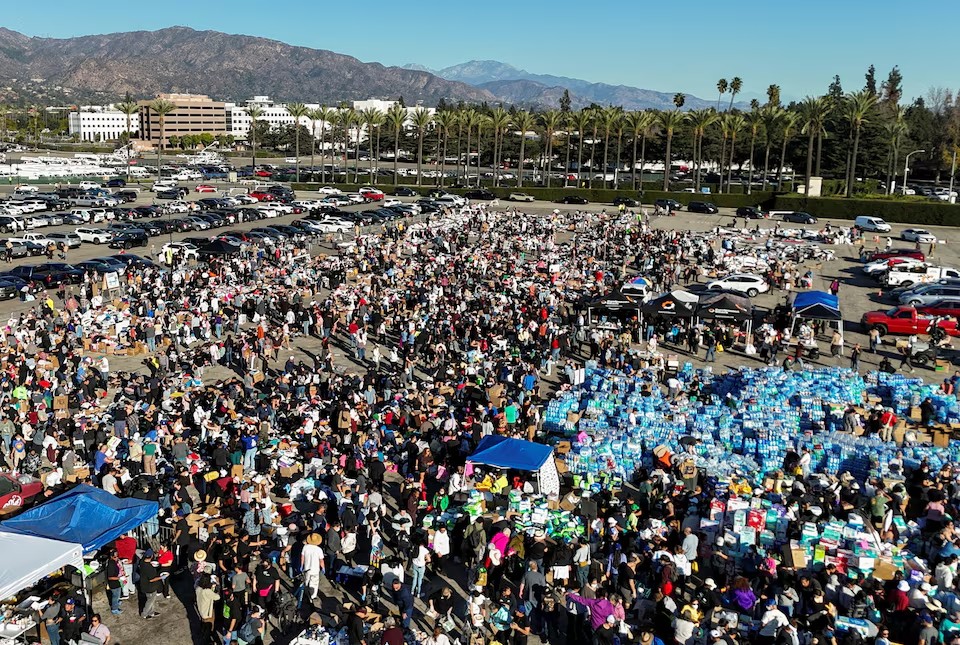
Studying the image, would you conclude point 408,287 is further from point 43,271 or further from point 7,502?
point 7,502

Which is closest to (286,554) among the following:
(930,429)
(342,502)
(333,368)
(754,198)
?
(342,502)

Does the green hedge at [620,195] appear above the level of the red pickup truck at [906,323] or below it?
above

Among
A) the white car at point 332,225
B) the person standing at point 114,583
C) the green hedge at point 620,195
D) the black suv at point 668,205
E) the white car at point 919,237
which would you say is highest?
the green hedge at point 620,195

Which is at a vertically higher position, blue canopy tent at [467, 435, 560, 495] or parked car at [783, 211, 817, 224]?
parked car at [783, 211, 817, 224]

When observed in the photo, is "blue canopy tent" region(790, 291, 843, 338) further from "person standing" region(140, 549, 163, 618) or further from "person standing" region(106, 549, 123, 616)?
"person standing" region(106, 549, 123, 616)

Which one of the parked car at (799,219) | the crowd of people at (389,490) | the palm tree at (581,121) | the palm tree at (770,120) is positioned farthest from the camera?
the palm tree at (581,121)

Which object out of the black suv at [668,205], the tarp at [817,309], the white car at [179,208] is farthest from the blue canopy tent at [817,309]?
the white car at [179,208]

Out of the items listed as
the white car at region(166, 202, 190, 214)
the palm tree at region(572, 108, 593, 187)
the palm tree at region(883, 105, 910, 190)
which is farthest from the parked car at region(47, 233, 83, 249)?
the palm tree at region(883, 105, 910, 190)

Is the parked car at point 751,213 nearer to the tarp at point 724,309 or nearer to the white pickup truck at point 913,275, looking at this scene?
the white pickup truck at point 913,275
